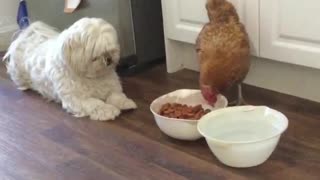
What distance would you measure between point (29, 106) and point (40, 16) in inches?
36.9

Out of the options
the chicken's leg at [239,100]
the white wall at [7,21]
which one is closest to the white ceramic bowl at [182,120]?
the chicken's leg at [239,100]

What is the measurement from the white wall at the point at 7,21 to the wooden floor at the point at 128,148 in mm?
1182

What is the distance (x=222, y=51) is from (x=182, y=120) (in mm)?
362

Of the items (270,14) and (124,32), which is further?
(124,32)

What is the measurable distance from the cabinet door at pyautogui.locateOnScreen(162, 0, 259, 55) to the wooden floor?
0.31 metres

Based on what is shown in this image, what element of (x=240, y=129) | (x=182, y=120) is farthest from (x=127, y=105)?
(x=240, y=129)

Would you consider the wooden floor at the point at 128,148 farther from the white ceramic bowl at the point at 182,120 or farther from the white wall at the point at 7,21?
the white wall at the point at 7,21

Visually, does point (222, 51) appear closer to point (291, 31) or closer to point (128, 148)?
point (291, 31)

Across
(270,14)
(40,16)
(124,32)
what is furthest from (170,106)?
(40,16)

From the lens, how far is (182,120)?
1851 mm

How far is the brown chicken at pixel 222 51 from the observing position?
6.67 ft

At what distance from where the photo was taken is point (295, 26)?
1982 millimetres

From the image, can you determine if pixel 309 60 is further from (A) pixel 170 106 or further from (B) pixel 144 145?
(B) pixel 144 145

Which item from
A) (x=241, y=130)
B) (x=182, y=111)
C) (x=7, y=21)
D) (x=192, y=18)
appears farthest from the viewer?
(x=7, y=21)
